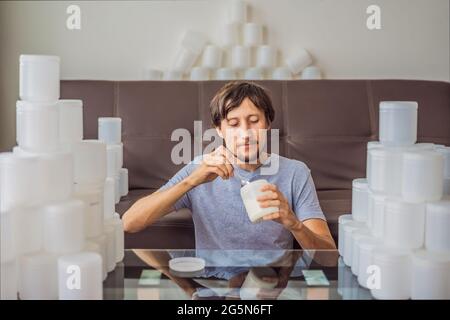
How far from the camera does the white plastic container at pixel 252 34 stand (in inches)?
100

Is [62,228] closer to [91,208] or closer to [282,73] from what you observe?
[91,208]

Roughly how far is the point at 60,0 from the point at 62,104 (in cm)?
181

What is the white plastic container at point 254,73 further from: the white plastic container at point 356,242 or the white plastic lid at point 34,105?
the white plastic lid at point 34,105

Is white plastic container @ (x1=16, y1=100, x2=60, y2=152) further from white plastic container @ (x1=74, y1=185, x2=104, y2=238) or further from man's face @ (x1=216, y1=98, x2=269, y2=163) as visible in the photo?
man's face @ (x1=216, y1=98, x2=269, y2=163)

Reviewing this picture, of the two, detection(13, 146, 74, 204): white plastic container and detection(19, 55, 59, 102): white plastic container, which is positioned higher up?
detection(19, 55, 59, 102): white plastic container

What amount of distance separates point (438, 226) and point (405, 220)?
0.05 metres

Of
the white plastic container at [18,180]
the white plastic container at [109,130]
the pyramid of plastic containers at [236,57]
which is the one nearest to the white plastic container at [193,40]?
the pyramid of plastic containers at [236,57]

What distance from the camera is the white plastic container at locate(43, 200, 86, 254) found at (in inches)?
33.3

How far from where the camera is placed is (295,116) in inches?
86.4

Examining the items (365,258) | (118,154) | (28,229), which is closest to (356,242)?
(365,258)

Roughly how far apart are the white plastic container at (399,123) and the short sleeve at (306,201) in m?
0.41

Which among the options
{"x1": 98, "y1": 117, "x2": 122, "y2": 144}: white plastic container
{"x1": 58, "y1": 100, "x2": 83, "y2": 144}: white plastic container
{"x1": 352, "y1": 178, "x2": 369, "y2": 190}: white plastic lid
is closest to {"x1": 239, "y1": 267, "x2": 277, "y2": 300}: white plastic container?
{"x1": 352, "y1": 178, "x2": 369, "y2": 190}: white plastic lid

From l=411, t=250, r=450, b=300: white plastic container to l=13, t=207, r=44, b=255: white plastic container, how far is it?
0.52m
